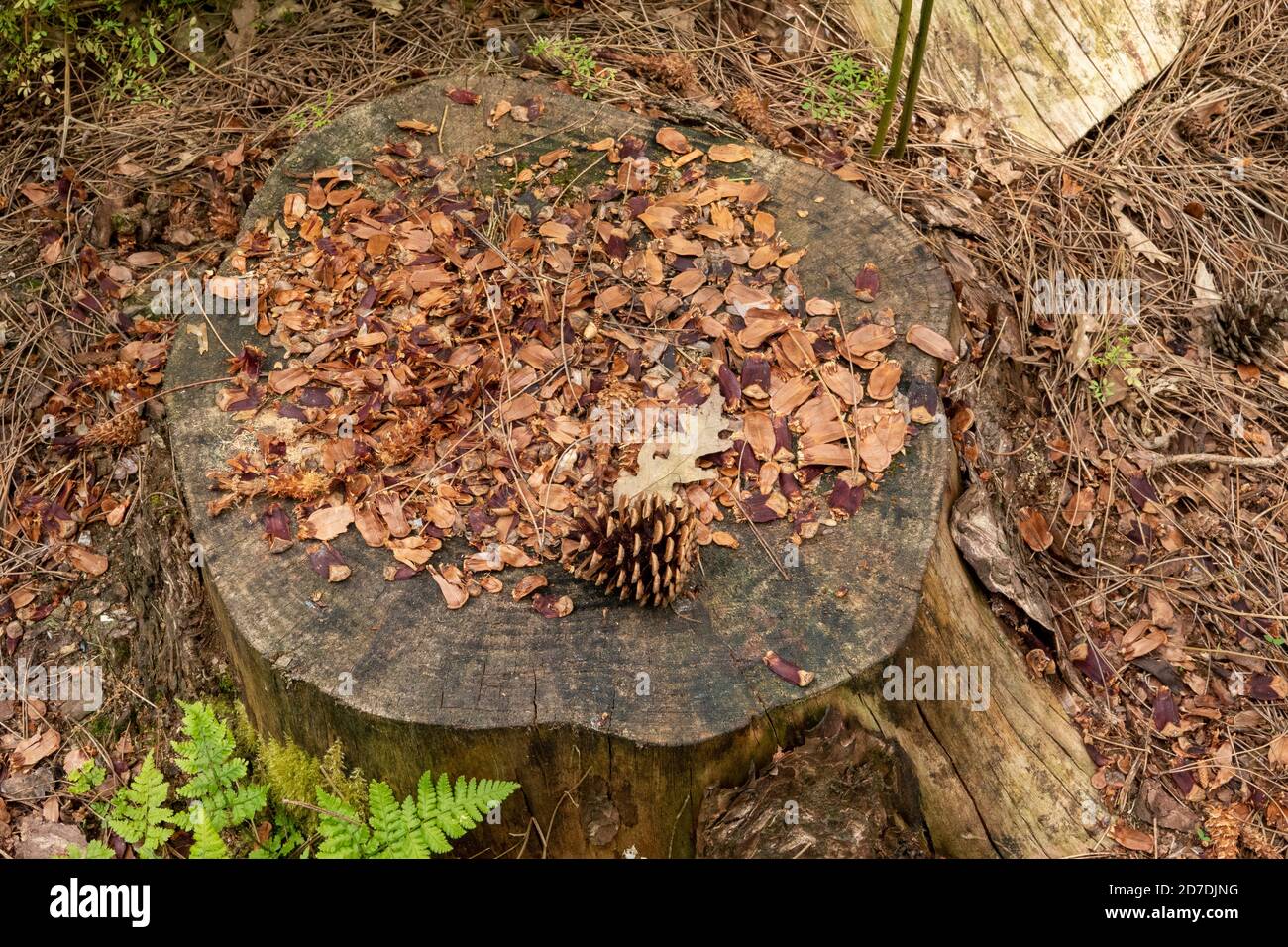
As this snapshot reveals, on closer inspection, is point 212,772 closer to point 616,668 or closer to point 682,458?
point 616,668

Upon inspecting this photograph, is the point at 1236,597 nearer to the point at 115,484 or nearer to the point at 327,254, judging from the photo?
the point at 327,254

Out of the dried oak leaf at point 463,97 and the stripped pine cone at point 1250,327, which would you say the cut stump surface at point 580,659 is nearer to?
the dried oak leaf at point 463,97

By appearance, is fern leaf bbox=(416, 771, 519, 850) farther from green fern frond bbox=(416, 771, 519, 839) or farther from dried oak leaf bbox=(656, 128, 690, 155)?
dried oak leaf bbox=(656, 128, 690, 155)

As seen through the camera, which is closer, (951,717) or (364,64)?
(951,717)

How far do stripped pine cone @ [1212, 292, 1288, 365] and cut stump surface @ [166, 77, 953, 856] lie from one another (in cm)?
180

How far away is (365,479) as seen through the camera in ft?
8.59

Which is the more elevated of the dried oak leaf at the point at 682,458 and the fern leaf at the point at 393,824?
the dried oak leaf at the point at 682,458

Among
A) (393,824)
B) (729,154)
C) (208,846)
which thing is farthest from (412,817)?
(729,154)

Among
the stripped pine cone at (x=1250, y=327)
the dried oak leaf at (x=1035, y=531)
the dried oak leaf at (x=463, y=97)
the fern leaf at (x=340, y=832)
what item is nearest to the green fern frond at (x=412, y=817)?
the fern leaf at (x=340, y=832)

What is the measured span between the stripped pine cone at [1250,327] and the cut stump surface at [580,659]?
5.91ft

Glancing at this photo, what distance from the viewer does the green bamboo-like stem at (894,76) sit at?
3320 mm

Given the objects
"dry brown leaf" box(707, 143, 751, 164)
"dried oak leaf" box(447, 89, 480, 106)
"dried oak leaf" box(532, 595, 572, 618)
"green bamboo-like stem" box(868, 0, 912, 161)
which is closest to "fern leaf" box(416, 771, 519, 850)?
"dried oak leaf" box(532, 595, 572, 618)

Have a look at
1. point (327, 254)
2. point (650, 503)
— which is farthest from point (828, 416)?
point (327, 254)

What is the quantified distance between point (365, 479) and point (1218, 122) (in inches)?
157
